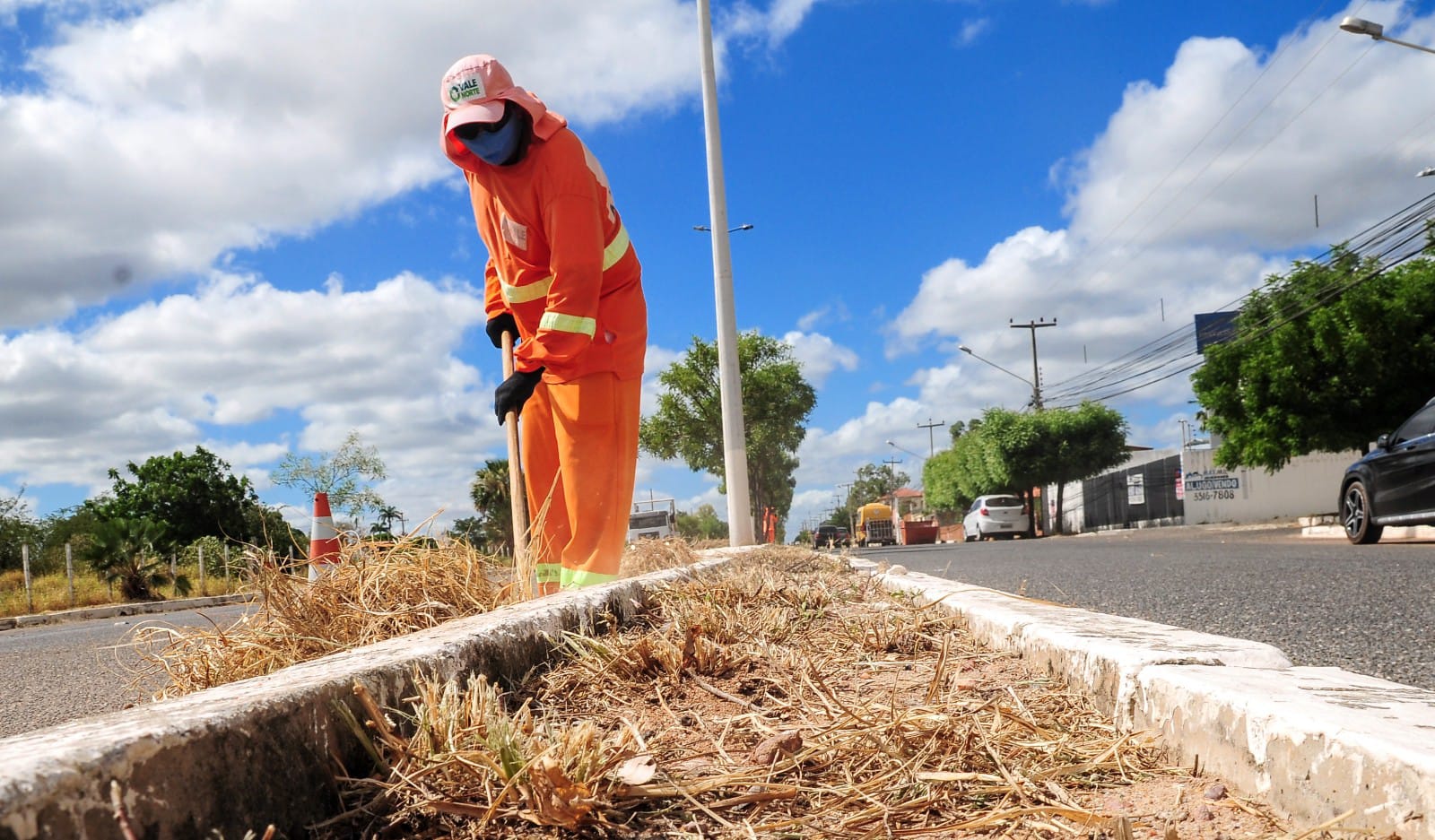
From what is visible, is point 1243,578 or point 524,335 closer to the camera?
point 524,335

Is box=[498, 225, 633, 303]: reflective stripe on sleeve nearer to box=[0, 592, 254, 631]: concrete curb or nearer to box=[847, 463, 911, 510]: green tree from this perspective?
box=[0, 592, 254, 631]: concrete curb

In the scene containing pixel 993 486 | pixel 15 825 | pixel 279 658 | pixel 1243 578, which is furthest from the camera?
pixel 993 486

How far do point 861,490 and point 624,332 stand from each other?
105m

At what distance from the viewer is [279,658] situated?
7.87 feet

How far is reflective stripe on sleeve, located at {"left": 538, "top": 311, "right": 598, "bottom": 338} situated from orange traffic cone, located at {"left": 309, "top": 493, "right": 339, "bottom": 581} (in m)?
1.07

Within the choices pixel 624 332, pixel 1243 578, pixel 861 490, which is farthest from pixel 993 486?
pixel 861 490

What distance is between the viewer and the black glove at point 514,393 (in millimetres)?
3809

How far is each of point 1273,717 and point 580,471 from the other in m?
2.93

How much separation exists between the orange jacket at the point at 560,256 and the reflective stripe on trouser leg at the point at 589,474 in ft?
0.30

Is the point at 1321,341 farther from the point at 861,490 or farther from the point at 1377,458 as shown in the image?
the point at 861,490

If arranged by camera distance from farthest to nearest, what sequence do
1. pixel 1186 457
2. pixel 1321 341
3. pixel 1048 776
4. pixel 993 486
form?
pixel 993 486 < pixel 1186 457 < pixel 1321 341 < pixel 1048 776

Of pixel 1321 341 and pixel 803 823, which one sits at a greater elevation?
pixel 1321 341

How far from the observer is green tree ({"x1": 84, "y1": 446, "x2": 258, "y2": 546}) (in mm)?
44156

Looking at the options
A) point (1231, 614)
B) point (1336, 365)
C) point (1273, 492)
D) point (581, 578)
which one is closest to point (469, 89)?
point (581, 578)
